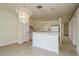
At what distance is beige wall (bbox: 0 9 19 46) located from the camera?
648 cm

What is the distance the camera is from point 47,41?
5.68 m

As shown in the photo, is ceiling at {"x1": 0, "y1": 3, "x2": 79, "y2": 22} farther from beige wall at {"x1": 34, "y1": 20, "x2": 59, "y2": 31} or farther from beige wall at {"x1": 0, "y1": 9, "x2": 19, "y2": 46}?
beige wall at {"x1": 34, "y1": 20, "x2": 59, "y2": 31}

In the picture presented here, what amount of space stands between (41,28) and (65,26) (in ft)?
20.0

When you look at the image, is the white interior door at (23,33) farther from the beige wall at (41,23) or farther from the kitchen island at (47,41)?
the beige wall at (41,23)

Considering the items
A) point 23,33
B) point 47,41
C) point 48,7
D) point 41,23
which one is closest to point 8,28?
point 23,33

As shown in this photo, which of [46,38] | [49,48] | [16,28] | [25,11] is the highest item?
[25,11]

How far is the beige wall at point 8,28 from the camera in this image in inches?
255

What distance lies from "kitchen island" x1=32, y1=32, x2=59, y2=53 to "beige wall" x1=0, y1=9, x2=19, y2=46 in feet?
5.63

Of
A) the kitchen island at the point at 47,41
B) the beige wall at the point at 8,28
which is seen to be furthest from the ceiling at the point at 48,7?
the kitchen island at the point at 47,41

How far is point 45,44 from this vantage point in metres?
5.79

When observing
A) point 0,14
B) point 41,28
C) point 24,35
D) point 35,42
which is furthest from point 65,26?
point 0,14

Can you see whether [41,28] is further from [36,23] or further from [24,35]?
[24,35]

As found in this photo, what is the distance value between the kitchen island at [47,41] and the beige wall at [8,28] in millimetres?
1716

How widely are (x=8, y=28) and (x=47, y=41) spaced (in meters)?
2.79
